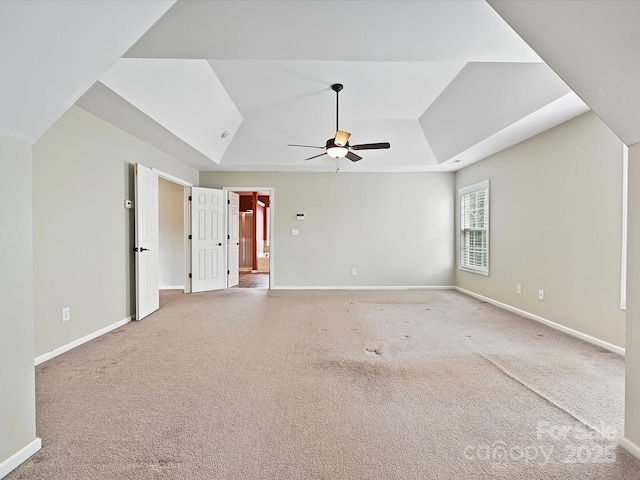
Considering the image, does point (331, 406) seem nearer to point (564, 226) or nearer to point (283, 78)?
point (564, 226)

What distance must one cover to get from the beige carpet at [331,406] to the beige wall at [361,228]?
2.75 metres

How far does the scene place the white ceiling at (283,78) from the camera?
55.4 inches

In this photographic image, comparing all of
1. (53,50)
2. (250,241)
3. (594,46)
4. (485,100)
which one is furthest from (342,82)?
(250,241)

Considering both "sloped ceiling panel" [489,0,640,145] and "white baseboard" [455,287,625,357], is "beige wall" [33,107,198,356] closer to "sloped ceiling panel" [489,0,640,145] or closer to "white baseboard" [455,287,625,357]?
"sloped ceiling panel" [489,0,640,145]

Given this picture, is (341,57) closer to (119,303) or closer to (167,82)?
(167,82)

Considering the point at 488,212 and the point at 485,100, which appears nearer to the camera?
the point at 485,100

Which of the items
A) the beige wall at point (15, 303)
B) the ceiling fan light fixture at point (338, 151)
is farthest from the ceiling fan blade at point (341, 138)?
the beige wall at point (15, 303)

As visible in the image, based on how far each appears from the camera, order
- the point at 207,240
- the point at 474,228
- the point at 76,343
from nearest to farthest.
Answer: the point at 76,343
the point at 474,228
the point at 207,240

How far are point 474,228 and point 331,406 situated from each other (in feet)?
15.7

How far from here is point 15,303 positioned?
1.49 metres

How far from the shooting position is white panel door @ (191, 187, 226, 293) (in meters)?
5.87

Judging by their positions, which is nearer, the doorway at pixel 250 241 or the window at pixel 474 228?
the window at pixel 474 228

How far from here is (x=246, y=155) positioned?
554 cm

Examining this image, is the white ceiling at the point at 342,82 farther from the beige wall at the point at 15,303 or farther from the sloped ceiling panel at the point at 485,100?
the beige wall at the point at 15,303
